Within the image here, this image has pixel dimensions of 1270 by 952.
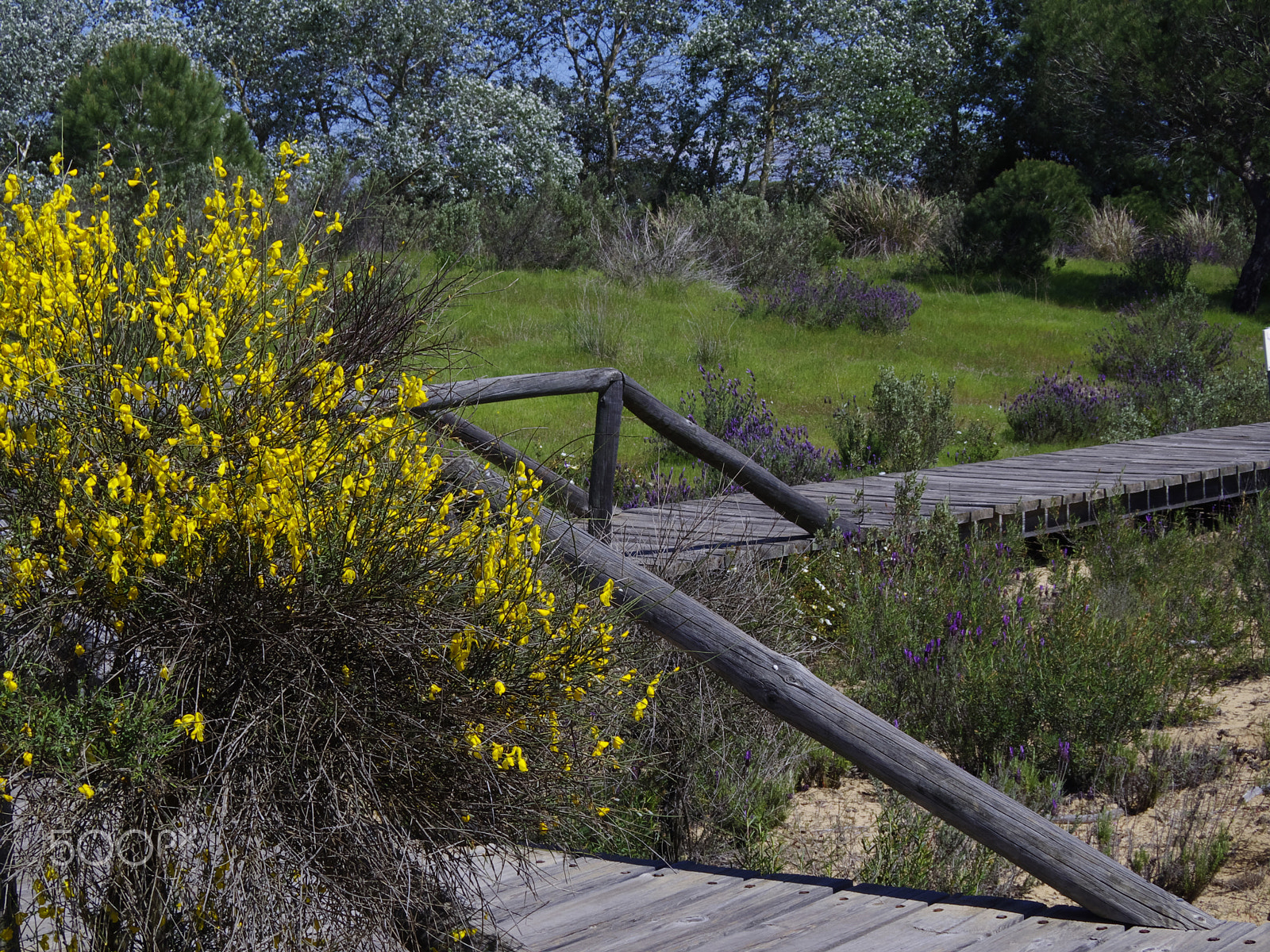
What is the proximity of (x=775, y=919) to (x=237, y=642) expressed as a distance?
139cm

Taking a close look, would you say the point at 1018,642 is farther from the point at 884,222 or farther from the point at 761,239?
the point at 884,222

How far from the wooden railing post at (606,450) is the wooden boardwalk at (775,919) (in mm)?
1761

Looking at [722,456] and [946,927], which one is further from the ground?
[722,456]

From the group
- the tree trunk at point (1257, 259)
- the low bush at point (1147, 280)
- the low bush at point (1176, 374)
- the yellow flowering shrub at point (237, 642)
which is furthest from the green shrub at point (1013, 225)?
the yellow flowering shrub at point (237, 642)

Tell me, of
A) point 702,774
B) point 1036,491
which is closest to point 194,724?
point 702,774

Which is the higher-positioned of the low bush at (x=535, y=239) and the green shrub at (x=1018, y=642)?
the low bush at (x=535, y=239)

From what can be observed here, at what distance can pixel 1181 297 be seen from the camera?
42.7 feet

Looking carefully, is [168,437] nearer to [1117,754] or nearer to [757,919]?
[757,919]

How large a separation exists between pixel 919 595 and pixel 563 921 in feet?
9.02

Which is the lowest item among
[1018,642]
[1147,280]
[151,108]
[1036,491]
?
[1018,642]

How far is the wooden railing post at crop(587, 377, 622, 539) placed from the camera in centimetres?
456

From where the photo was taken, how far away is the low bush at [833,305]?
13719 millimetres

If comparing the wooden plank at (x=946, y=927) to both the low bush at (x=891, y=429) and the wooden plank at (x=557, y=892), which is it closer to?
the wooden plank at (x=557, y=892)
